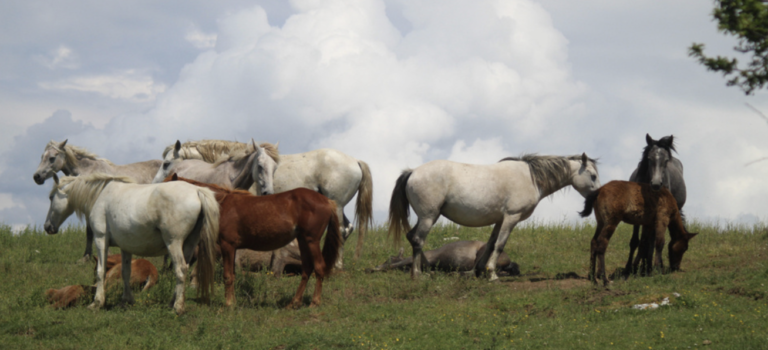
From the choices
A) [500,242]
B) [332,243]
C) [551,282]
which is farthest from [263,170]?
[551,282]

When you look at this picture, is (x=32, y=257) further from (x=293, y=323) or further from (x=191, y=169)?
(x=293, y=323)

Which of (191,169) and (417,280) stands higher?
(191,169)

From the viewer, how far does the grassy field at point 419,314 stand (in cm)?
696

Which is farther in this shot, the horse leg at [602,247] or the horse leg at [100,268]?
the horse leg at [602,247]

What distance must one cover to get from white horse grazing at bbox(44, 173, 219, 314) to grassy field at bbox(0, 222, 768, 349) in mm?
498

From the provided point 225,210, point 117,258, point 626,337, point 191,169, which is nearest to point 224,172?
point 191,169

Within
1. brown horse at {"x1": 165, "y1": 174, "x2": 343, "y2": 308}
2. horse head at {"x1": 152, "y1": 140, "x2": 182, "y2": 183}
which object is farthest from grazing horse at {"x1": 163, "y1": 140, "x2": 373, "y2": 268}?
brown horse at {"x1": 165, "y1": 174, "x2": 343, "y2": 308}

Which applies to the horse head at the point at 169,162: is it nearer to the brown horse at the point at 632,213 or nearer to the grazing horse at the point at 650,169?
the brown horse at the point at 632,213

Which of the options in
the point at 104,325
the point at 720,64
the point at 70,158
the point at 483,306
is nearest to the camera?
the point at 720,64

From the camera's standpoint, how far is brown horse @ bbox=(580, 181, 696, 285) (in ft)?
31.9

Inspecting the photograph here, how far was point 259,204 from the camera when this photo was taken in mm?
8695

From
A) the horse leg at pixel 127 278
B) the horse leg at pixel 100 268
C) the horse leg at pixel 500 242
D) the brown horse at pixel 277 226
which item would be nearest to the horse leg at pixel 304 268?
the brown horse at pixel 277 226

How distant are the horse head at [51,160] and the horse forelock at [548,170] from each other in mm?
10172

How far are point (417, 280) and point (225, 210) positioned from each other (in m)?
3.57
